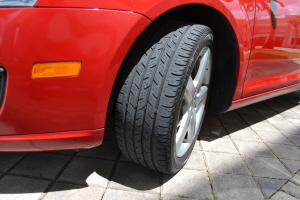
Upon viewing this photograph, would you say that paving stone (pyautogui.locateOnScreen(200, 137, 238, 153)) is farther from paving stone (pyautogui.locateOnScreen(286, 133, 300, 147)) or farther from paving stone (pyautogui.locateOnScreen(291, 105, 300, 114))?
paving stone (pyautogui.locateOnScreen(291, 105, 300, 114))

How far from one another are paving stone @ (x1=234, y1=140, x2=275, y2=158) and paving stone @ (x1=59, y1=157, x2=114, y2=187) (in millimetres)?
982

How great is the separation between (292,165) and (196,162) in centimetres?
67

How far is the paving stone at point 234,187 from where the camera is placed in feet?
4.73

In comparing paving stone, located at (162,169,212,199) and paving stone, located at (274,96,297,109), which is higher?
paving stone, located at (162,169,212,199)

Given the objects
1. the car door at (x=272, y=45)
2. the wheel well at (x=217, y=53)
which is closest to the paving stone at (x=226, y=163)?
the wheel well at (x=217, y=53)

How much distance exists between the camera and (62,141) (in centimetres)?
116

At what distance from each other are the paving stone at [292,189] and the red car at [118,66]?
1.93 ft

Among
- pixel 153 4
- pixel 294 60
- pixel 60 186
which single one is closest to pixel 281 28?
pixel 294 60

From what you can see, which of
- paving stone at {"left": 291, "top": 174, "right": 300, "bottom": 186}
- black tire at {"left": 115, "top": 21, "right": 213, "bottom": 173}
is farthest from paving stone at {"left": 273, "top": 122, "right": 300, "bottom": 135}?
black tire at {"left": 115, "top": 21, "right": 213, "bottom": 173}

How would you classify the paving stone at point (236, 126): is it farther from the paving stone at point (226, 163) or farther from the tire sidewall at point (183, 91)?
the tire sidewall at point (183, 91)

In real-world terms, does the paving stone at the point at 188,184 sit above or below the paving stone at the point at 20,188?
below

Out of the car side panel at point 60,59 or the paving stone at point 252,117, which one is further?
the paving stone at point 252,117

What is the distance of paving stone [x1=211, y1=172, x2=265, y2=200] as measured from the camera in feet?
4.73

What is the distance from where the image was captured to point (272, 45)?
6.00ft
